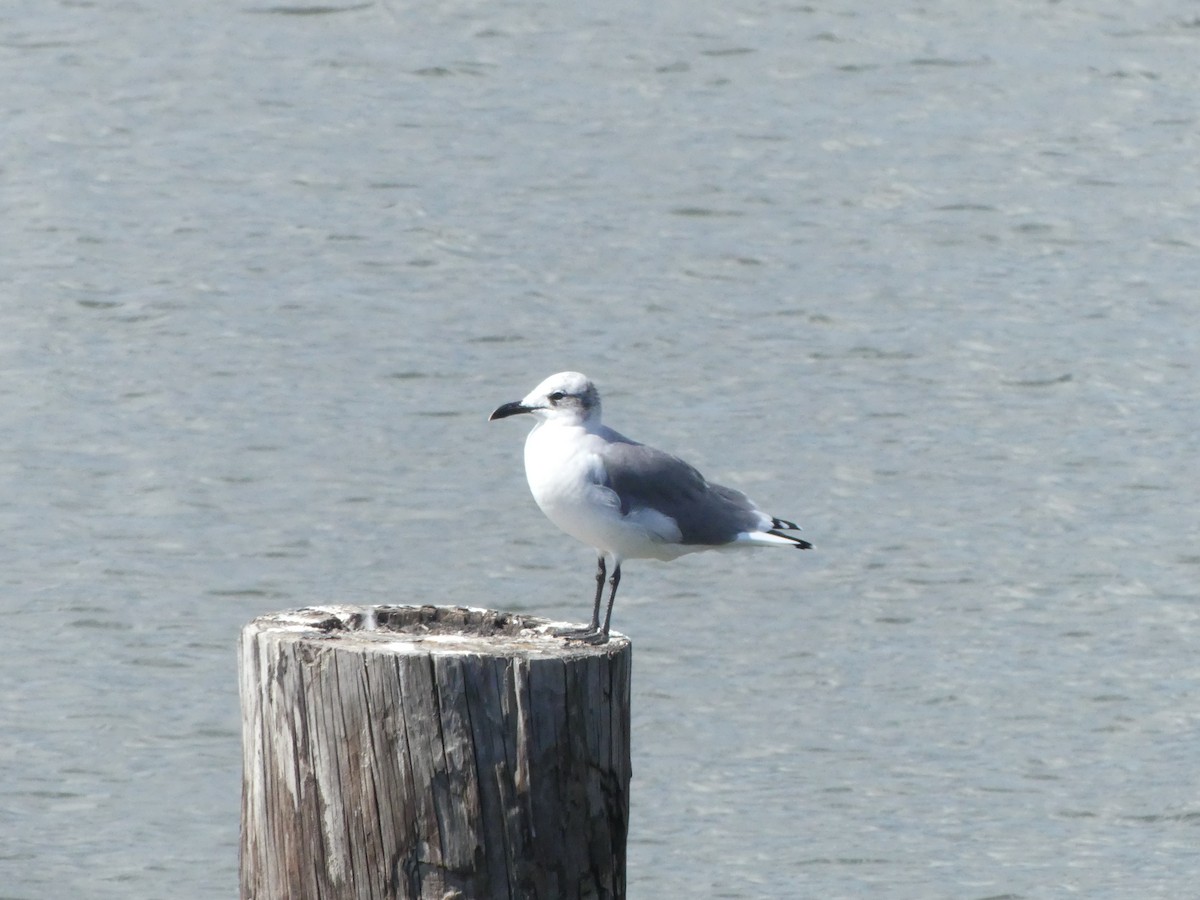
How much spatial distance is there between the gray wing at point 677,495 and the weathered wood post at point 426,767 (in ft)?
3.41

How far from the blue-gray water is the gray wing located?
333 cm

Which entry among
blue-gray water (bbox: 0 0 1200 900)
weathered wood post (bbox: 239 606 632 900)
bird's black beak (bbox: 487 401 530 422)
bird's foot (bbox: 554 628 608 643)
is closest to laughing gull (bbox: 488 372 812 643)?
bird's black beak (bbox: 487 401 530 422)

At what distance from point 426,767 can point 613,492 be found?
1281mm

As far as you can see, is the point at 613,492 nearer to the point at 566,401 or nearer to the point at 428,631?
the point at 566,401

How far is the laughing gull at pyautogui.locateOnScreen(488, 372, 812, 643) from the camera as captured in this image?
506 cm

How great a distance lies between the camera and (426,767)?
12.9 feet

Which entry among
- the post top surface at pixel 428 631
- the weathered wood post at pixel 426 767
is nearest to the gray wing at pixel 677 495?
the post top surface at pixel 428 631

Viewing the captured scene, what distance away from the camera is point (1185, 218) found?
15961 millimetres

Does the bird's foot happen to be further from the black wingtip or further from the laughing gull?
the black wingtip

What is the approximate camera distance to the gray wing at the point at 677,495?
5.12 metres

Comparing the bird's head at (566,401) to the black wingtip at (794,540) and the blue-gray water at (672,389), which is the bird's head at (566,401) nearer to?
the black wingtip at (794,540)

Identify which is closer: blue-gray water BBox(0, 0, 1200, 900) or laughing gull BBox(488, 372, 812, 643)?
laughing gull BBox(488, 372, 812, 643)

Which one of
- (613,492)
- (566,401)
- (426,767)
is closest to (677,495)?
(613,492)

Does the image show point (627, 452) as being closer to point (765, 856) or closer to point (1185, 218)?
point (765, 856)
